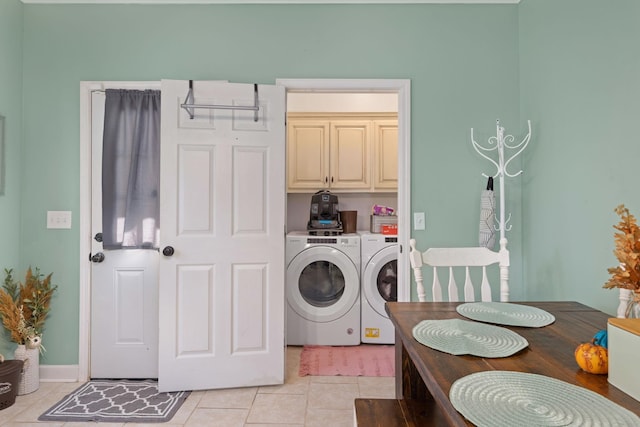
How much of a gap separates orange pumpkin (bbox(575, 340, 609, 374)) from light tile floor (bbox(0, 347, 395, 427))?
4.80 ft

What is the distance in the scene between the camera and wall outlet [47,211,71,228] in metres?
2.51

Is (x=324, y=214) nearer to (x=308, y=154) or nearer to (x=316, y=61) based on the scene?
(x=308, y=154)

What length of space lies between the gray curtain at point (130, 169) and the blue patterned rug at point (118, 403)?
36.4 inches

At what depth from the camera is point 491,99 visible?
2.53 meters

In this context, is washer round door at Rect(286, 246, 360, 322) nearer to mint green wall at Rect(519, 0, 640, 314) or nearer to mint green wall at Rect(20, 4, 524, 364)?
mint green wall at Rect(20, 4, 524, 364)

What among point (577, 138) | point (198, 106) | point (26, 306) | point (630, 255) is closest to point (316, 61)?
point (198, 106)

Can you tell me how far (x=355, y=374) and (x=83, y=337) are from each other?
191 centimetres

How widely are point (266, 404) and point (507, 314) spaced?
1.56 m

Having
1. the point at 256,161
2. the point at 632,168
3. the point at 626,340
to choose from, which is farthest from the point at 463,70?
the point at 626,340

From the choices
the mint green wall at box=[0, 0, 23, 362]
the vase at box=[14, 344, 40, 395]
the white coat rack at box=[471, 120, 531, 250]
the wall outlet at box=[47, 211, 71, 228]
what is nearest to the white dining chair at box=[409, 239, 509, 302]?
the white coat rack at box=[471, 120, 531, 250]

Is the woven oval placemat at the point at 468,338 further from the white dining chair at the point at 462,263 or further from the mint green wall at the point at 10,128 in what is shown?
the mint green wall at the point at 10,128

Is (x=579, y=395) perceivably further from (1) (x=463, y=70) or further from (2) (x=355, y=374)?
(1) (x=463, y=70)

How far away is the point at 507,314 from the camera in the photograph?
4.38 feet

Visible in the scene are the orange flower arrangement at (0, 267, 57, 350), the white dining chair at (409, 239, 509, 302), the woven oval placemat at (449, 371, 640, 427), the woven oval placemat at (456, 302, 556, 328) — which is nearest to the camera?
the woven oval placemat at (449, 371, 640, 427)
